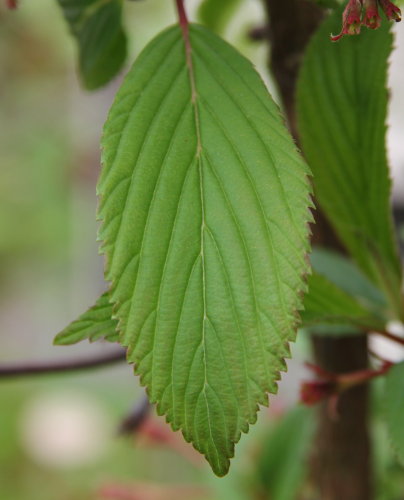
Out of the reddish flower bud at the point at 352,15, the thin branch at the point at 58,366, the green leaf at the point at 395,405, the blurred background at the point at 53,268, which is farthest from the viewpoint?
the blurred background at the point at 53,268

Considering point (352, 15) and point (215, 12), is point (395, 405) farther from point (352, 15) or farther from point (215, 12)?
point (215, 12)

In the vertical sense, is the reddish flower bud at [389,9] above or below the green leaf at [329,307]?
above

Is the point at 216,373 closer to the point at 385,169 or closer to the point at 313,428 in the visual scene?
the point at 385,169

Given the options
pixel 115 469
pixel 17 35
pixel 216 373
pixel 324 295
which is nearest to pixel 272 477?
pixel 324 295

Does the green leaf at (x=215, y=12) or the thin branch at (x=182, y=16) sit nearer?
the thin branch at (x=182, y=16)

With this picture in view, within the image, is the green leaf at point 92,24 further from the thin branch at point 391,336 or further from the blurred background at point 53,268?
the blurred background at point 53,268

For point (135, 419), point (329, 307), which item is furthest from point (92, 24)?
point (135, 419)

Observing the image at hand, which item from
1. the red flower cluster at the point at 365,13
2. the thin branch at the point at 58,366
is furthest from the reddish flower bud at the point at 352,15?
the thin branch at the point at 58,366
